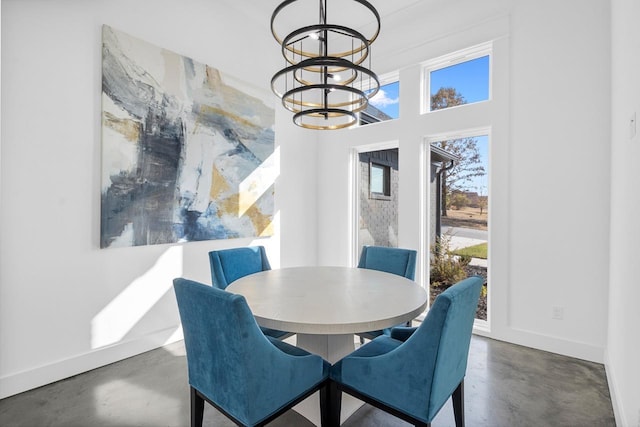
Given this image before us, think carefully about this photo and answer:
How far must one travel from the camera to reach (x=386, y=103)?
3.97 metres

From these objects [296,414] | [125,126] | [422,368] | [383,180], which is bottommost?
[296,414]

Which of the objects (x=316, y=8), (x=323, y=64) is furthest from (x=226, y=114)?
(x=323, y=64)

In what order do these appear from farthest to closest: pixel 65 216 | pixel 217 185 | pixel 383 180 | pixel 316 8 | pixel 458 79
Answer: pixel 383 180 < pixel 316 8 < pixel 458 79 < pixel 217 185 < pixel 65 216

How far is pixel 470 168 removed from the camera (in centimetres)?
335

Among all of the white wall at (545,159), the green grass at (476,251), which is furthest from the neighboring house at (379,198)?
the white wall at (545,159)

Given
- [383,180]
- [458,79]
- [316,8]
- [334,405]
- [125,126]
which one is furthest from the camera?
[383,180]

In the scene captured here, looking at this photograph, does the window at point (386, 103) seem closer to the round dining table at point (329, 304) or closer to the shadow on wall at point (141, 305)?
the round dining table at point (329, 304)

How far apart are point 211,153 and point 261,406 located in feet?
8.12

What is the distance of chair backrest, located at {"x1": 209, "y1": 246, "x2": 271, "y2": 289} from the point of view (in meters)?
2.50

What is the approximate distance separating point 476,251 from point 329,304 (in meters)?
2.29

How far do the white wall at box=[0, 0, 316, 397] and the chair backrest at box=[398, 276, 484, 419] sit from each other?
233 centimetres

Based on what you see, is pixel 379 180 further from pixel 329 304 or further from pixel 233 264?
pixel 329 304

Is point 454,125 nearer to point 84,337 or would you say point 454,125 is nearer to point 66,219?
point 66,219

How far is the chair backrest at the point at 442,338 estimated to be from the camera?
49.6 inches
